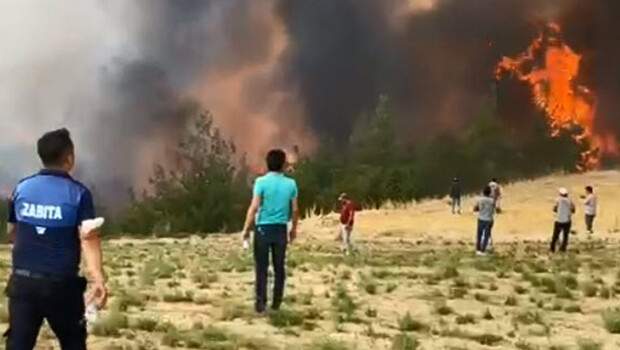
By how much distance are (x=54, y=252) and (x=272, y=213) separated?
218 inches

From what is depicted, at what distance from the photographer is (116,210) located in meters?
92.2

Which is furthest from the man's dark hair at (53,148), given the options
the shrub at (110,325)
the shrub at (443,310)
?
the shrub at (443,310)

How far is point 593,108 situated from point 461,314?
5675cm

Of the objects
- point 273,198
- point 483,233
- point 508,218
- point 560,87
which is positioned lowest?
point 273,198

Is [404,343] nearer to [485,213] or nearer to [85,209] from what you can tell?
[85,209]

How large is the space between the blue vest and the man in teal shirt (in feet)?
17.6

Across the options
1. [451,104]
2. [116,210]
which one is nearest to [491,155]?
[451,104]

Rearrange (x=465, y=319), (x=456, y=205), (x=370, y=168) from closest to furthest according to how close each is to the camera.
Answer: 1. (x=465, y=319)
2. (x=456, y=205)
3. (x=370, y=168)

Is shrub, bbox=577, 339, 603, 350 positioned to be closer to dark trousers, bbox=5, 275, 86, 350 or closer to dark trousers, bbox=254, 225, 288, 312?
dark trousers, bbox=254, 225, 288, 312

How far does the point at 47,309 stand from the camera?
251 inches

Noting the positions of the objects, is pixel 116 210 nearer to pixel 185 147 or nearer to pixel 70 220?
pixel 185 147

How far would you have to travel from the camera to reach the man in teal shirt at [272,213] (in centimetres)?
1178

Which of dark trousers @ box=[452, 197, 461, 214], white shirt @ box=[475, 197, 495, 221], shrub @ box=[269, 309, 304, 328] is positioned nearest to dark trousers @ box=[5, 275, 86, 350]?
shrub @ box=[269, 309, 304, 328]

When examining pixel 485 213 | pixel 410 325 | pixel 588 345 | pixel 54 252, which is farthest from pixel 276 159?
pixel 485 213
